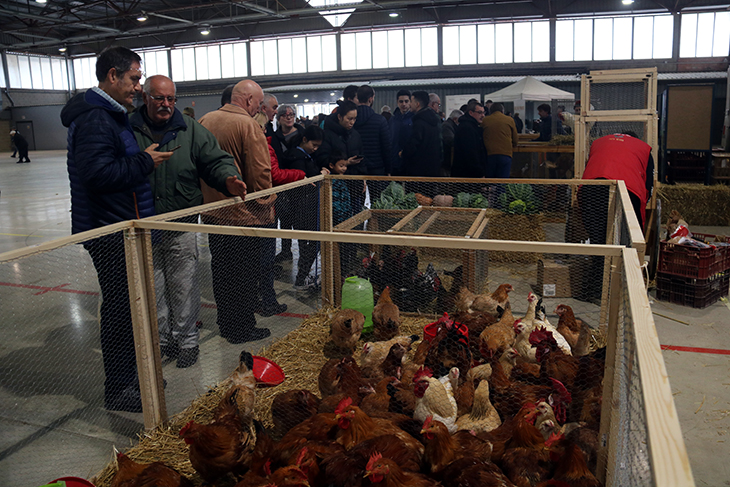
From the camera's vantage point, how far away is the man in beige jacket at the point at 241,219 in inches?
139

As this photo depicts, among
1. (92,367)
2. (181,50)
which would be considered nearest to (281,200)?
(92,367)

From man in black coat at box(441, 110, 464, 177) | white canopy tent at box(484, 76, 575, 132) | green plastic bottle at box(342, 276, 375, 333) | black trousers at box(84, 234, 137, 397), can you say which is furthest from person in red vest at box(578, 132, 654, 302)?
white canopy tent at box(484, 76, 575, 132)

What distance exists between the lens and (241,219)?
139 inches

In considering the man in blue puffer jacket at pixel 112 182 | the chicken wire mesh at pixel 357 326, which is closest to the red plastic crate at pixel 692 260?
the chicken wire mesh at pixel 357 326

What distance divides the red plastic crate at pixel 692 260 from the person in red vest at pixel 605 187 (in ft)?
1.47

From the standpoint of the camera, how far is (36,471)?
254 cm

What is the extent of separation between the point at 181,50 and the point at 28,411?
96.3 ft

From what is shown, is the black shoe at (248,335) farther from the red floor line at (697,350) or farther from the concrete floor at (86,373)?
the red floor line at (697,350)

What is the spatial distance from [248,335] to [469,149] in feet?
14.6

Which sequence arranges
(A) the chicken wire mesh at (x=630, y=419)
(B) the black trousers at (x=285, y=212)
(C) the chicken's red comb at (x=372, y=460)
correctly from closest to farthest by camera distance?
(A) the chicken wire mesh at (x=630, y=419) < (C) the chicken's red comb at (x=372, y=460) < (B) the black trousers at (x=285, y=212)

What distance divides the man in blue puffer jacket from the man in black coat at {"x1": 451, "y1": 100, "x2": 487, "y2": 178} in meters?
4.91

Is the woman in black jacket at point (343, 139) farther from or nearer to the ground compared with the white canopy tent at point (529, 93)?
nearer to the ground

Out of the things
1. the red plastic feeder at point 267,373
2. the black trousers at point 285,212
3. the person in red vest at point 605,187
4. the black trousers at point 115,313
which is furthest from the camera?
the person in red vest at point 605,187

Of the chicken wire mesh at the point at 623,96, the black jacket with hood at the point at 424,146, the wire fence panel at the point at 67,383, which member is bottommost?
the wire fence panel at the point at 67,383
